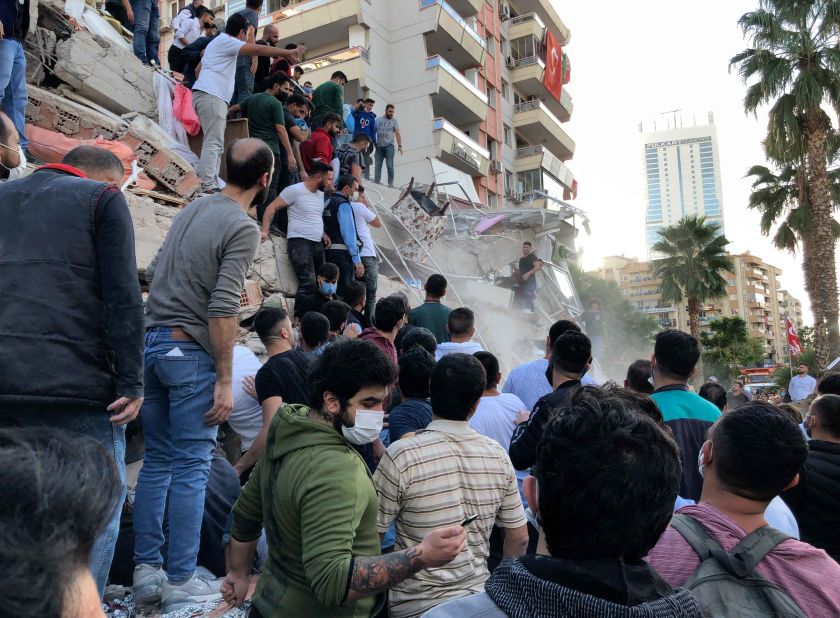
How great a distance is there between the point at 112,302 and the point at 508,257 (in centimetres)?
1265

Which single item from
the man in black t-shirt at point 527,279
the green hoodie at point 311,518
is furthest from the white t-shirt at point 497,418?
the man in black t-shirt at point 527,279

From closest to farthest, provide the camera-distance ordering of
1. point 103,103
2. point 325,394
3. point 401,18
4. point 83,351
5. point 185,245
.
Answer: point 325,394
point 83,351
point 185,245
point 103,103
point 401,18

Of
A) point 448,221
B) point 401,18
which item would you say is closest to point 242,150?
point 448,221

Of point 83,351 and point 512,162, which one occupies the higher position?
point 512,162

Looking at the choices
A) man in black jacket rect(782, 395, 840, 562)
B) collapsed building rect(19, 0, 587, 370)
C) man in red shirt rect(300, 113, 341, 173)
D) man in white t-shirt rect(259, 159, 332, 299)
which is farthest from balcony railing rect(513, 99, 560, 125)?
man in black jacket rect(782, 395, 840, 562)

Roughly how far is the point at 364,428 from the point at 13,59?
5326 millimetres

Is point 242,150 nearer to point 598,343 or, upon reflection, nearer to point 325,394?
point 325,394

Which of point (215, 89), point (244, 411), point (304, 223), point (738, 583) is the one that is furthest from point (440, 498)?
point (215, 89)

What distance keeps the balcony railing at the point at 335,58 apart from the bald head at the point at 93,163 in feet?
79.7

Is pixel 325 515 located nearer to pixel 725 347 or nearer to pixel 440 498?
pixel 440 498

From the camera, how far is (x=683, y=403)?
3.26 meters

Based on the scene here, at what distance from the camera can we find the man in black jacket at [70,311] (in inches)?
89.1

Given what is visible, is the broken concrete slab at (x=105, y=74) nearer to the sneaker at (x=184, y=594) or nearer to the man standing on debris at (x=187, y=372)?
the man standing on debris at (x=187, y=372)

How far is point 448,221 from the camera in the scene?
14188 mm
